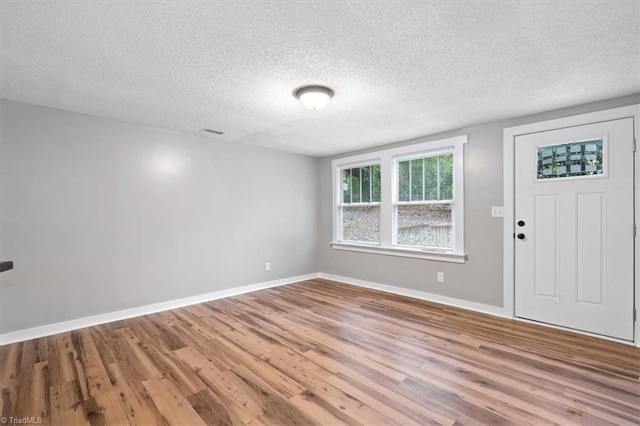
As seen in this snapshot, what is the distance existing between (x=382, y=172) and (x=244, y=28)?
11.1 ft

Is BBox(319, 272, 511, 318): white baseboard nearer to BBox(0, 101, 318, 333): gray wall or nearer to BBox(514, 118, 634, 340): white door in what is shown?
BBox(514, 118, 634, 340): white door

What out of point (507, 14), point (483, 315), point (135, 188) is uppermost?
point (507, 14)

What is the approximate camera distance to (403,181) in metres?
4.66

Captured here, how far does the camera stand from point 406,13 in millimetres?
1671

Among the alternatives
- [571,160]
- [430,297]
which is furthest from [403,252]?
[571,160]

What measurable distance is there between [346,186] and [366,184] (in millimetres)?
462

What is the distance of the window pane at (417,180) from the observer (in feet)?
14.5

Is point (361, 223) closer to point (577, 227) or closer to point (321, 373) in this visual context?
point (577, 227)

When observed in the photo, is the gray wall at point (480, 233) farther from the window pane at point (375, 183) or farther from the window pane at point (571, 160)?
the window pane at point (375, 183)

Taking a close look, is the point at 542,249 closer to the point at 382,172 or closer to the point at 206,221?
the point at 382,172

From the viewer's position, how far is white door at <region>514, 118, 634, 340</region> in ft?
9.25

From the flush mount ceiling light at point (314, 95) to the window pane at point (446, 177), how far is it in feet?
7.19

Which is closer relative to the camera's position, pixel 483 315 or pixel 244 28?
pixel 244 28

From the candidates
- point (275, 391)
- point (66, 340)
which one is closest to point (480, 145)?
point (275, 391)
